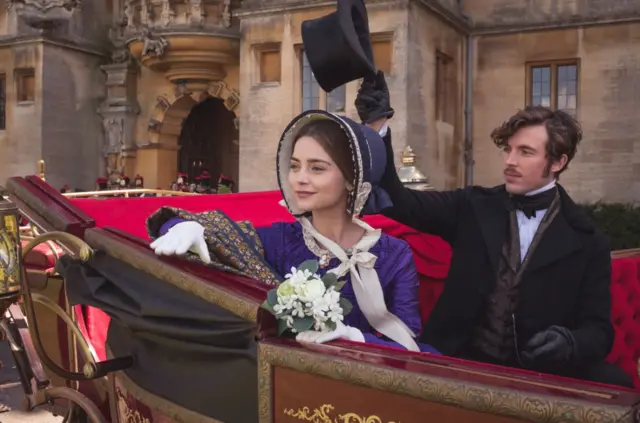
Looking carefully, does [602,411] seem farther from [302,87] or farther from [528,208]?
[302,87]

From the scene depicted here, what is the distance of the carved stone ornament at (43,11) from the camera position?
13761mm

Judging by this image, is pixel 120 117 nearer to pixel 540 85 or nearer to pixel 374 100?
pixel 540 85

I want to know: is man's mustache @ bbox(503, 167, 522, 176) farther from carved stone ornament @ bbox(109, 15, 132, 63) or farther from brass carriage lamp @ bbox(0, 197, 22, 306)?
carved stone ornament @ bbox(109, 15, 132, 63)

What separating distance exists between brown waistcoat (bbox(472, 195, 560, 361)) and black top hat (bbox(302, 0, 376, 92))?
2.74ft

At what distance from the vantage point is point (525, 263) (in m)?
2.56

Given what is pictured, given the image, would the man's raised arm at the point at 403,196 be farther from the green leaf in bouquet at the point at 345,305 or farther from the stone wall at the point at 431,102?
the stone wall at the point at 431,102

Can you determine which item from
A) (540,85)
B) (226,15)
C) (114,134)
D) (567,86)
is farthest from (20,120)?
(567,86)

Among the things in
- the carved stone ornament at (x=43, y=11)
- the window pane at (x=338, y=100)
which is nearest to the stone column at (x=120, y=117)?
the carved stone ornament at (x=43, y=11)

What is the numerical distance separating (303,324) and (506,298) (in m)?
1.14

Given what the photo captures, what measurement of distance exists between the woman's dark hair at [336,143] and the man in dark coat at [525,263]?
1.11 ft

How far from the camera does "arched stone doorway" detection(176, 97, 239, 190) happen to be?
15914 mm

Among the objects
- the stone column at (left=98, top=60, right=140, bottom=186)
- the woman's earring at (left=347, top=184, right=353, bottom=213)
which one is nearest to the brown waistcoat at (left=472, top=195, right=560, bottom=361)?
the woman's earring at (left=347, top=184, right=353, bottom=213)

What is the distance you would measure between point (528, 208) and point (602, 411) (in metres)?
1.46

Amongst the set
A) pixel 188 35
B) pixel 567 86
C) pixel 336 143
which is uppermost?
pixel 188 35
